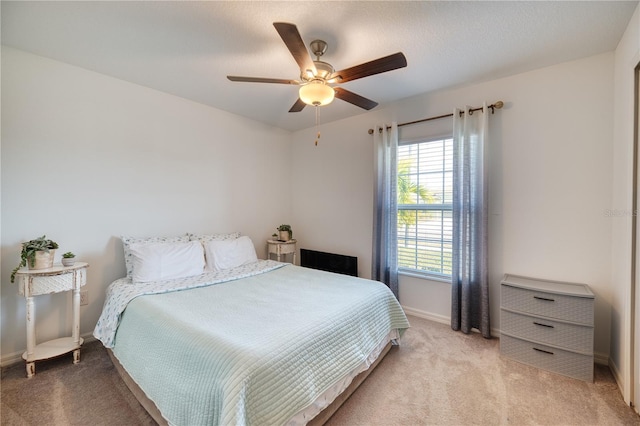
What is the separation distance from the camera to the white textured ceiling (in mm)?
1698

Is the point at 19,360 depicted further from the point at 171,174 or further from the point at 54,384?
the point at 171,174

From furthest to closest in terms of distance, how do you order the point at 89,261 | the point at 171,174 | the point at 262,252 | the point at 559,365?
the point at 262,252 < the point at 171,174 < the point at 89,261 < the point at 559,365

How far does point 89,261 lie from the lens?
250 centimetres

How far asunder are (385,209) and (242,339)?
2.30 m

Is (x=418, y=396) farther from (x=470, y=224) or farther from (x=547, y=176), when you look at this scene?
(x=547, y=176)

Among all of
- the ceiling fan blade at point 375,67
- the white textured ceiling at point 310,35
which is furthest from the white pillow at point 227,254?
the ceiling fan blade at point 375,67

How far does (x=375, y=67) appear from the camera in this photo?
1755 millimetres

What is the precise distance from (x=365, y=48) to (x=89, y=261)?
3.12 meters

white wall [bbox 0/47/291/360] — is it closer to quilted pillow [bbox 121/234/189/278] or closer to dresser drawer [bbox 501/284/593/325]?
quilted pillow [bbox 121/234/189/278]

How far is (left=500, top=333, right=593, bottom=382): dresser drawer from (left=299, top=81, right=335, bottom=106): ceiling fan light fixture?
2.48 metres

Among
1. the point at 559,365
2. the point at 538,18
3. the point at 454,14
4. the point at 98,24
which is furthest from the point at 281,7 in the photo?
the point at 559,365

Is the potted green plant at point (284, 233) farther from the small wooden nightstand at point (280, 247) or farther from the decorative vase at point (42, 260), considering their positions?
the decorative vase at point (42, 260)

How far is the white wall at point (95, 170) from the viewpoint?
2.15m

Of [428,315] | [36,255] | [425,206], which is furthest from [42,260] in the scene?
[428,315]
